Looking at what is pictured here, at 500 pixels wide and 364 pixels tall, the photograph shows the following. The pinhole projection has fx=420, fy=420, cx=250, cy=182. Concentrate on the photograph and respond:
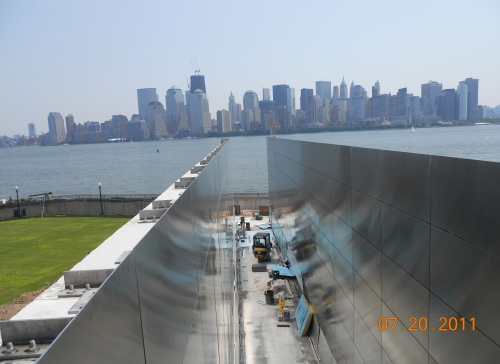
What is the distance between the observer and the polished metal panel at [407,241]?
6.54m

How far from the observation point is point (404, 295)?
24.3ft

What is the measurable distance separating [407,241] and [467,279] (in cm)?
181

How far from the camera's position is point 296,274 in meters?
21.7

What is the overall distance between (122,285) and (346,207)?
9.61 m

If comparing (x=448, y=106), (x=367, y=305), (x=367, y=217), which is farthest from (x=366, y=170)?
(x=448, y=106)

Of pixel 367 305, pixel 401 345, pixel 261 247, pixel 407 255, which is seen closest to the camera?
pixel 407 255

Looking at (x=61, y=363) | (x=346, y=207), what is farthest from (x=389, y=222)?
(x=61, y=363)

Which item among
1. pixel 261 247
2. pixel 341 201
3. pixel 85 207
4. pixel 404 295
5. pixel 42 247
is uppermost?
pixel 341 201

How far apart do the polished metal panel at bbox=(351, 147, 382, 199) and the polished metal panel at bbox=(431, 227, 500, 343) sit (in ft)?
8.44

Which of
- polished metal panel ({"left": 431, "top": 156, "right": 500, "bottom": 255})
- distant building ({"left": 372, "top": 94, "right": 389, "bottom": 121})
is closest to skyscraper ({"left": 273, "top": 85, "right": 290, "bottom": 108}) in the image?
distant building ({"left": 372, "top": 94, "right": 389, "bottom": 121})

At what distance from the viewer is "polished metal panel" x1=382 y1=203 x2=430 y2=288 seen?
257 inches

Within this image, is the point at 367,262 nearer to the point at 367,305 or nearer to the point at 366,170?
the point at 367,305

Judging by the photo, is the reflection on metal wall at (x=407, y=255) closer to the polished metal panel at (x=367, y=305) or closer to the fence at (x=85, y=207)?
the polished metal panel at (x=367, y=305)

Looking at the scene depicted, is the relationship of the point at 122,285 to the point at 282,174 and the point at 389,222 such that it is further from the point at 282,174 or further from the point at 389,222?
the point at 282,174
